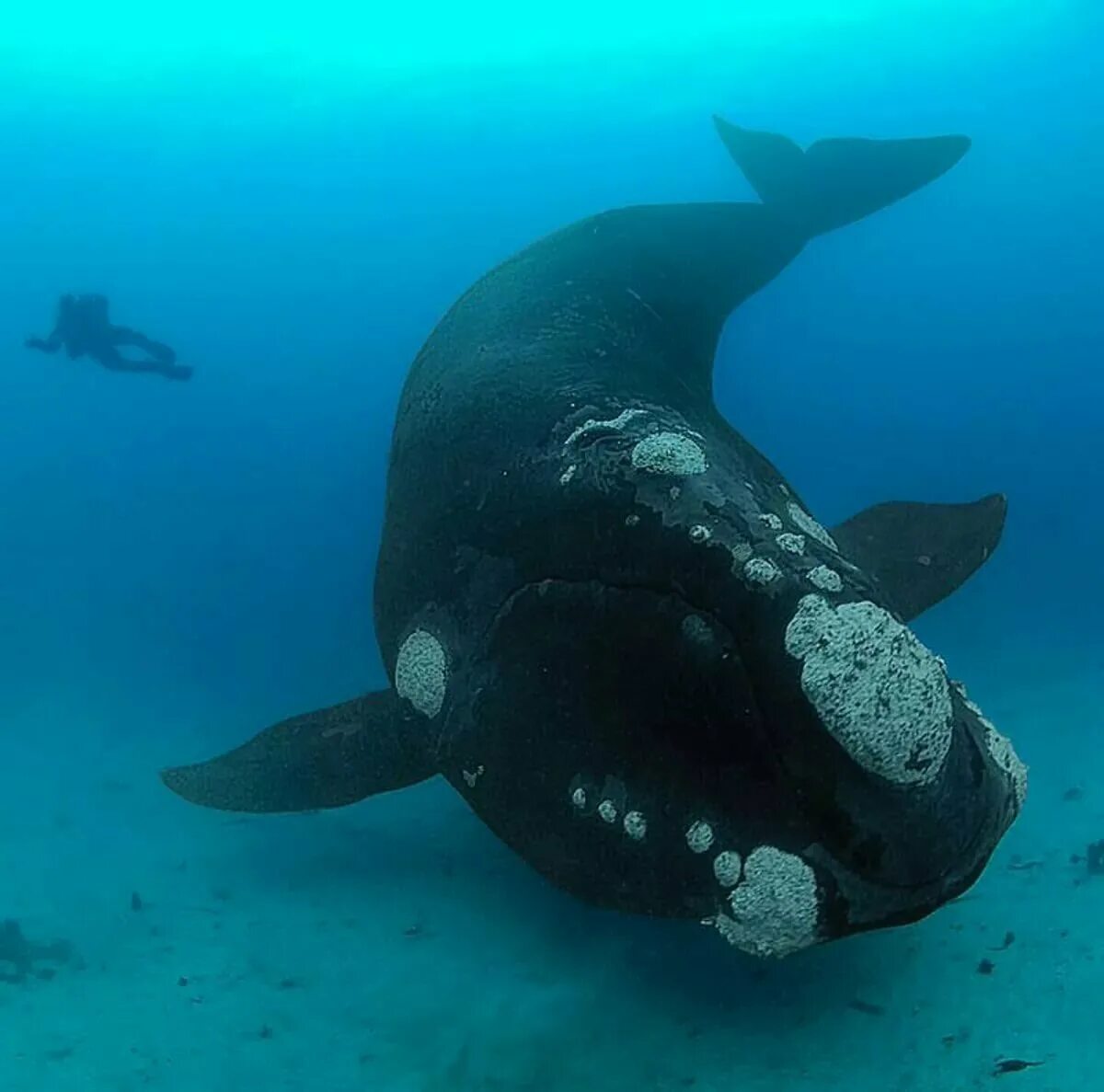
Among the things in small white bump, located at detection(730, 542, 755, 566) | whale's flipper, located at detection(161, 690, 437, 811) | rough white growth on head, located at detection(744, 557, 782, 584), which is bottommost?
whale's flipper, located at detection(161, 690, 437, 811)

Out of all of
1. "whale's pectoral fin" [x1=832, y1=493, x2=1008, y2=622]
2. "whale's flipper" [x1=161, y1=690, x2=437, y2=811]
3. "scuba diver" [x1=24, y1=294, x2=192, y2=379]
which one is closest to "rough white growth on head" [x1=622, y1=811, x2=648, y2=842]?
"whale's flipper" [x1=161, y1=690, x2=437, y2=811]

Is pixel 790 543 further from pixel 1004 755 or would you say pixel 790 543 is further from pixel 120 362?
pixel 120 362

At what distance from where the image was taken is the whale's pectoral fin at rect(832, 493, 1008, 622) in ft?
20.8

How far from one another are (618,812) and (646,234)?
180 inches

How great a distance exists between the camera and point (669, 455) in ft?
14.1

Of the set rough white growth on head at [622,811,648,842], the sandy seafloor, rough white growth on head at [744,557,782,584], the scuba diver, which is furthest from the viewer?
the scuba diver

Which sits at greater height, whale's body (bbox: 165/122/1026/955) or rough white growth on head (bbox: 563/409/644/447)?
rough white growth on head (bbox: 563/409/644/447)

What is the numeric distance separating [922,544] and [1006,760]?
2.47 metres

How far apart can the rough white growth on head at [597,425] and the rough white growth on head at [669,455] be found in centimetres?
26

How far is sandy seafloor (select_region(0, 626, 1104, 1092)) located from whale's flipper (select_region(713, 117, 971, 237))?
182 inches

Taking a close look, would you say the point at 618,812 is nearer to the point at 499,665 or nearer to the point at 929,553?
the point at 499,665

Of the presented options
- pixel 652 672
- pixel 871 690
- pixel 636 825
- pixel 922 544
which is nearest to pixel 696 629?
pixel 652 672

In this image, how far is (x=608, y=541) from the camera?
425 cm

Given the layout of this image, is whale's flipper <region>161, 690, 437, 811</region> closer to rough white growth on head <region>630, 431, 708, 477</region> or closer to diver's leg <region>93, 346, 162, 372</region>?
rough white growth on head <region>630, 431, 708, 477</region>
